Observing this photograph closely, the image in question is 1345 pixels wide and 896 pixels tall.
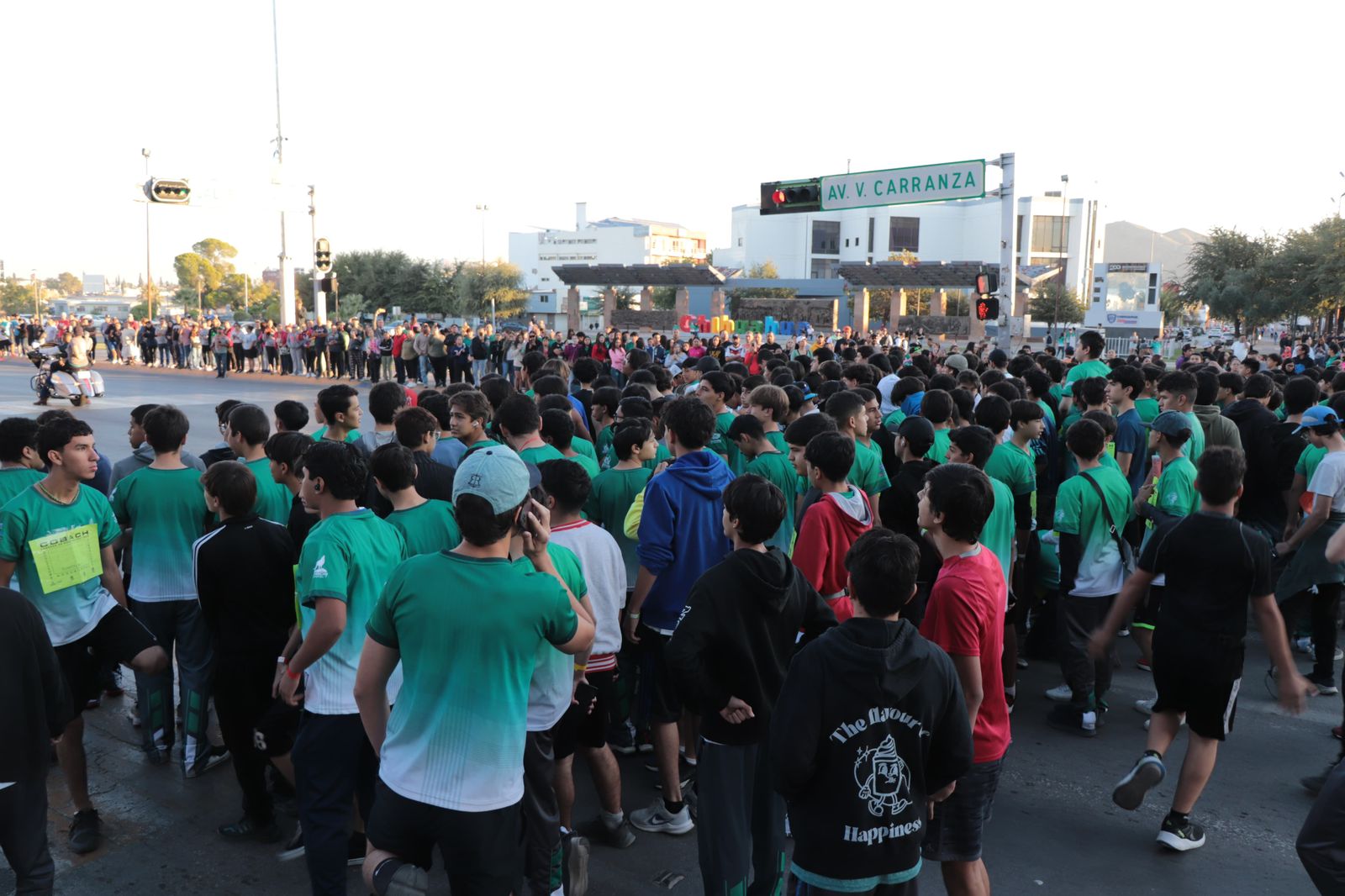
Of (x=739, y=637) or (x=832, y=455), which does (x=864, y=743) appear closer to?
(x=739, y=637)

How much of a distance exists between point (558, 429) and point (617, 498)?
0.81 metres

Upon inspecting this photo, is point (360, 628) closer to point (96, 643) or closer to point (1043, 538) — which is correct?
point (96, 643)

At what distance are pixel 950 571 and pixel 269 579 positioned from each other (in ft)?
9.55

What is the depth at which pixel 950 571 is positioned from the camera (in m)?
3.45

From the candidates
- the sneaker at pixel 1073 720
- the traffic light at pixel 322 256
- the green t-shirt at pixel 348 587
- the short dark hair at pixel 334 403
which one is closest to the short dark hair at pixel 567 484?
the green t-shirt at pixel 348 587

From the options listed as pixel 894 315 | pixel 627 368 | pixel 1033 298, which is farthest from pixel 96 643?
pixel 1033 298

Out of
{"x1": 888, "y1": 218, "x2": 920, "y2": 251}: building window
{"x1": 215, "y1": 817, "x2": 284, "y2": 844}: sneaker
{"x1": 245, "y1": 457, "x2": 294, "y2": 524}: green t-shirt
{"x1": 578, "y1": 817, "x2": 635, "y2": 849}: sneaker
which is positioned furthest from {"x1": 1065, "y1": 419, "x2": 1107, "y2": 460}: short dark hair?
{"x1": 888, "y1": 218, "x2": 920, "y2": 251}: building window

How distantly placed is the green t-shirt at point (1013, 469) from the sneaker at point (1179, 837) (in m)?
2.17

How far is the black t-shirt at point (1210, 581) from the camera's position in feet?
13.6

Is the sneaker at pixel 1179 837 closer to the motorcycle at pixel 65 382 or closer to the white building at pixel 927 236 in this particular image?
the motorcycle at pixel 65 382

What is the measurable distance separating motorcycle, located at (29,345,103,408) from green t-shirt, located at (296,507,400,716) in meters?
21.7

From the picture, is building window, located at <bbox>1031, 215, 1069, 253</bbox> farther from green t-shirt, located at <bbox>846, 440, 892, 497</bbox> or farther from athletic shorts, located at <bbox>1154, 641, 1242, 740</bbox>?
athletic shorts, located at <bbox>1154, 641, 1242, 740</bbox>

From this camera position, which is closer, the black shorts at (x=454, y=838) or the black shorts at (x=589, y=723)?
the black shorts at (x=454, y=838)

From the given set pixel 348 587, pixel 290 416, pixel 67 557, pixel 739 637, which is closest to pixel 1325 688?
pixel 739 637
